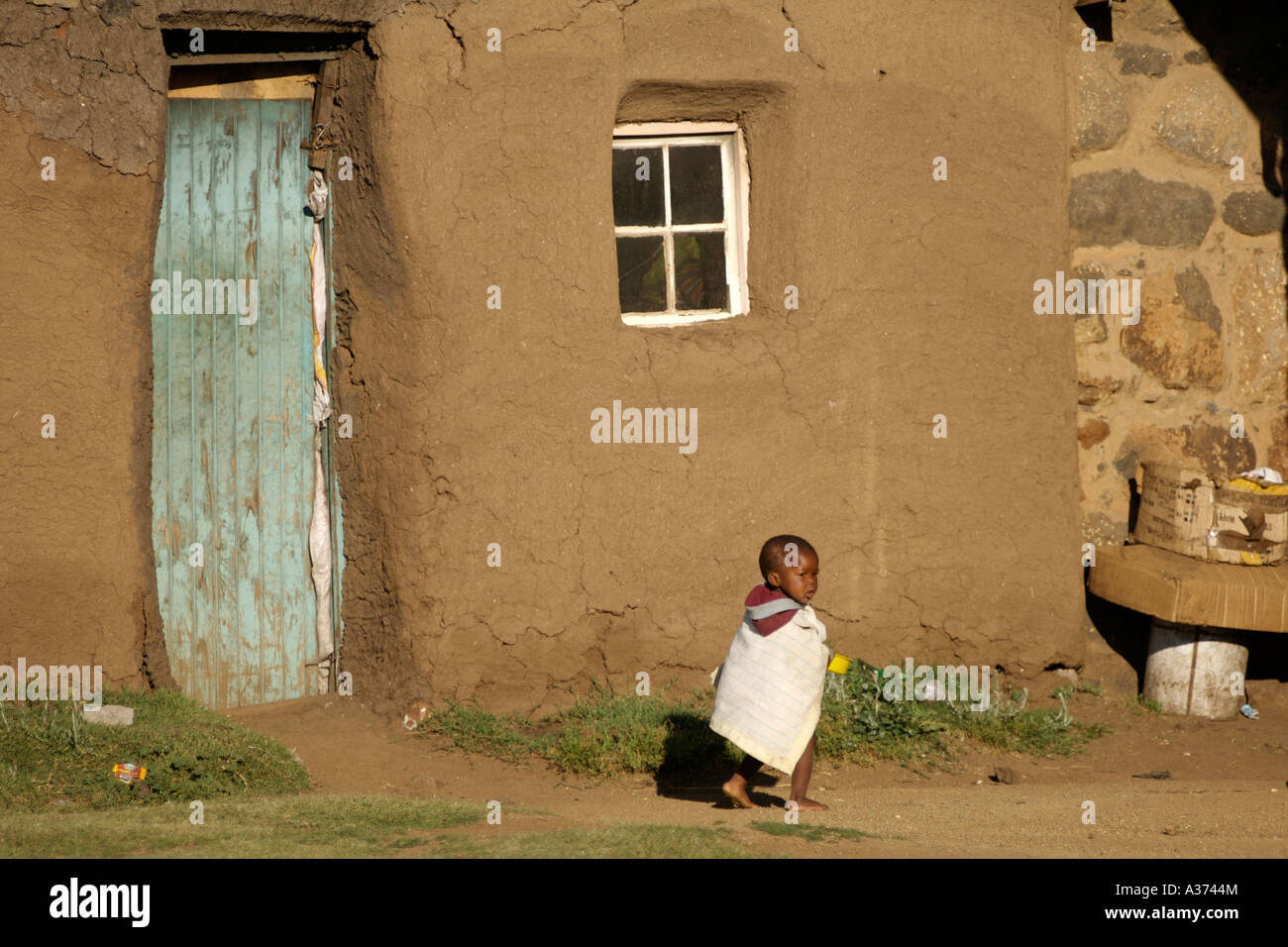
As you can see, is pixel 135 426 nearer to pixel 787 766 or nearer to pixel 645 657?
pixel 645 657

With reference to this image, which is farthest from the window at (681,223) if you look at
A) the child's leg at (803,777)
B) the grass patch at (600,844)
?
the grass patch at (600,844)

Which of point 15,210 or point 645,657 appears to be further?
point 645,657

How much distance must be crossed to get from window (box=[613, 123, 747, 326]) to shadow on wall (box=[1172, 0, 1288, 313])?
254 cm

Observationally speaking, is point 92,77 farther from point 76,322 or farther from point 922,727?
point 922,727

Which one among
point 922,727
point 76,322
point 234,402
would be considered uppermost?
point 76,322

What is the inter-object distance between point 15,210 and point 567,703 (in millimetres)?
2997

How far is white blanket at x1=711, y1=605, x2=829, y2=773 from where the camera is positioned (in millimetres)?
4629

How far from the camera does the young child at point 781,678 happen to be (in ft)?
15.2

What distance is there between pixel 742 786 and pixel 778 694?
35 centimetres

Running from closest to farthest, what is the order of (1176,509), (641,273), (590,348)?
1. (590,348)
2. (641,273)
3. (1176,509)

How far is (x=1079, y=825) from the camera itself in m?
4.57

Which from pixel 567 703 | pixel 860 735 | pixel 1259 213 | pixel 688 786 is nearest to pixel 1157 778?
pixel 860 735

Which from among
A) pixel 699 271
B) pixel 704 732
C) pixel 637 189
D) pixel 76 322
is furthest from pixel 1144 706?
pixel 76 322

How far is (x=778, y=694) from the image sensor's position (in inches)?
183
